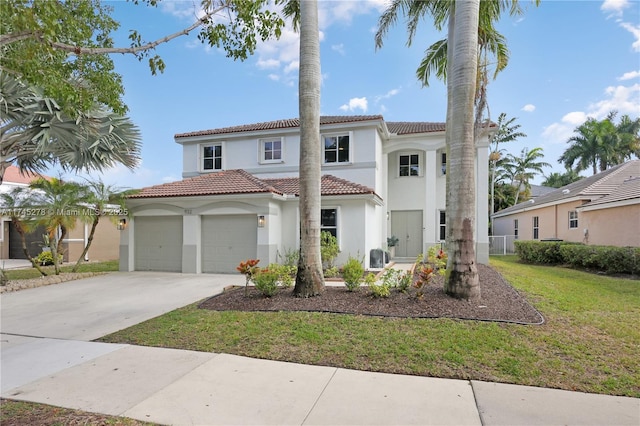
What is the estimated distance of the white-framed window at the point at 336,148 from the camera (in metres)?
14.9

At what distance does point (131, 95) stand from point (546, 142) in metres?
41.8

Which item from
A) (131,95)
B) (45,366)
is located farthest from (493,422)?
(131,95)

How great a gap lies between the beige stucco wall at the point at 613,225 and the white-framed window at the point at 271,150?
15.2m

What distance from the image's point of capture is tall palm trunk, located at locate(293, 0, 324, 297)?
7633 millimetres

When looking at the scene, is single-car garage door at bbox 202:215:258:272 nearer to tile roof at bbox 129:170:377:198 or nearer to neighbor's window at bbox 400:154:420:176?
tile roof at bbox 129:170:377:198

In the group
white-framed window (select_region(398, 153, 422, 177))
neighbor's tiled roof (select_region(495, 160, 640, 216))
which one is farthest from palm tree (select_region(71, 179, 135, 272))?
neighbor's tiled roof (select_region(495, 160, 640, 216))

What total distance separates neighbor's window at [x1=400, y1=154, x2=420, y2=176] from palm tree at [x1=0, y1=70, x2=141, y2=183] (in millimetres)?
12275

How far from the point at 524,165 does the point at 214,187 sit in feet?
119

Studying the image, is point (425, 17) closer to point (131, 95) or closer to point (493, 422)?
point (131, 95)

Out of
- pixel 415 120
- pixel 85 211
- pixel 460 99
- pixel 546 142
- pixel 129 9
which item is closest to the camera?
pixel 129 9

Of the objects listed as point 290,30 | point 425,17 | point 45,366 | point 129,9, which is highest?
point 425,17

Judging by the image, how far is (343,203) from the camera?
12984 millimetres

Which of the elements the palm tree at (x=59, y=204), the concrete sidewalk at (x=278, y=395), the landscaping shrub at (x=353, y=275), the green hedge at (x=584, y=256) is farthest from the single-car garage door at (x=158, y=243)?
the green hedge at (x=584, y=256)

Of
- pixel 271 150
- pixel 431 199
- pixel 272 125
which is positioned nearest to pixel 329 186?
pixel 271 150
